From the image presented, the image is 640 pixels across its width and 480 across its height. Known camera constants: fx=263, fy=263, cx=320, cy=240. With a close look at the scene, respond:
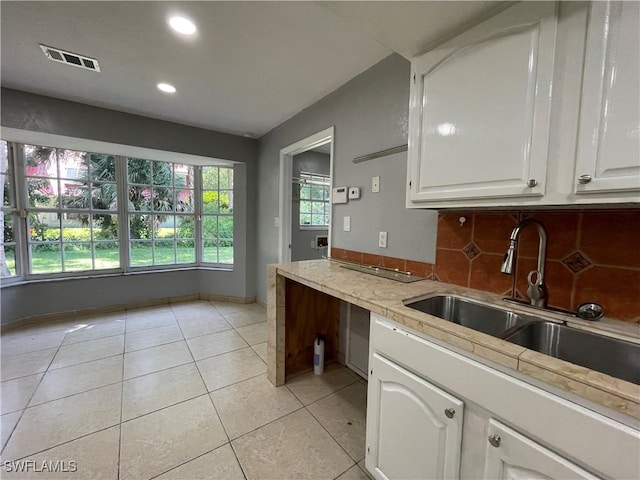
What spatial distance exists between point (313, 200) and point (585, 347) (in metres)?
3.28

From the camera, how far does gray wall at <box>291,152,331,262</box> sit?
3.65 meters

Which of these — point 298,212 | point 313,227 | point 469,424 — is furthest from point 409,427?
point 313,227

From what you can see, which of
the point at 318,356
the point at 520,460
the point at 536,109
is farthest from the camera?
the point at 318,356

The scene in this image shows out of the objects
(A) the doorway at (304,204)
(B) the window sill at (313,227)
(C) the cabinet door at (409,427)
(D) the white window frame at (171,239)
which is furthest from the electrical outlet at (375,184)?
(D) the white window frame at (171,239)

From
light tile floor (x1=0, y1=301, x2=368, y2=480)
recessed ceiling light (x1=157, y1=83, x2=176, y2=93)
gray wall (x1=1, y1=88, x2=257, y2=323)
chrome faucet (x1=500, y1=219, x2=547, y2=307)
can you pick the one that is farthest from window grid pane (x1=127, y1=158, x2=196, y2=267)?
chrome faucet (x1=500, y1=219, x2=547, y2=307)

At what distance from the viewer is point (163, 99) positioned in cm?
263

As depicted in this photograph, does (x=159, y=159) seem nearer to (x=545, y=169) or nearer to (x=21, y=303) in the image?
(x=21, y=303)

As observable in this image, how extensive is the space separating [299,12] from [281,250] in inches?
91.3

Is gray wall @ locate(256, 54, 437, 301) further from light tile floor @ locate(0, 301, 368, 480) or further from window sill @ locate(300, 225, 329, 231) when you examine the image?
window sill @ locate(300, 225, 329, 231)

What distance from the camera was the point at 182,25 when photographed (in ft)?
5.23

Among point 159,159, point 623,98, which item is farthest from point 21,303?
point 623,98

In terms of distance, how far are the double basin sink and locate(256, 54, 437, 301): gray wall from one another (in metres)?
0.45

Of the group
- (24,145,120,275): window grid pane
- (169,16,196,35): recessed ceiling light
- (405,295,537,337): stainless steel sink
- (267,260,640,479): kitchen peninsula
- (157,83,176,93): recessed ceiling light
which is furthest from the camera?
(24,145,120,275): window grid pane

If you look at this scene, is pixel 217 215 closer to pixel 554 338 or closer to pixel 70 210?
pixel 70 210
